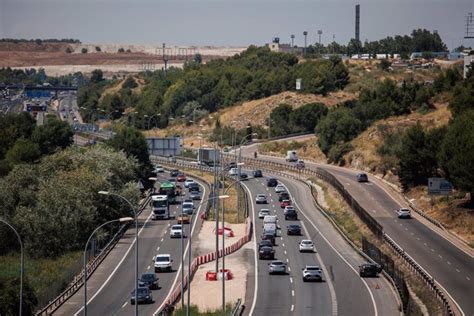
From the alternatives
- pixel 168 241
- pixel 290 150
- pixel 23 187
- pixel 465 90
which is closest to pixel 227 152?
pixel 290 150

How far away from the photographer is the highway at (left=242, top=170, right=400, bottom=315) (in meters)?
55.4

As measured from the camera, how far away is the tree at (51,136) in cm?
13900

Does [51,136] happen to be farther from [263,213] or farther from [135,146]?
[263,213]

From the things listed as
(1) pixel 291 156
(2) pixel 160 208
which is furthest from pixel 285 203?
(1) pixel 291 156

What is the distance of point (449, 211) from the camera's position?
90438mm

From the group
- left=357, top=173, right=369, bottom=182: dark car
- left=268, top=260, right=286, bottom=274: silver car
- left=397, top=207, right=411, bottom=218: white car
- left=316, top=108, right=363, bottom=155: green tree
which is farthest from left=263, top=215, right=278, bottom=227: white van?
left=316, top=108, right=363, bottom=155: green tree

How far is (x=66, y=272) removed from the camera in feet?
217

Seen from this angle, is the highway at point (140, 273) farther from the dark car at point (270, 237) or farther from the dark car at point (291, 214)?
the dark car at point (291, 214)

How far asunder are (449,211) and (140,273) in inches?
1231

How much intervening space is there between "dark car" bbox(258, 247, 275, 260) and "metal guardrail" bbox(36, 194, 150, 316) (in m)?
9.63

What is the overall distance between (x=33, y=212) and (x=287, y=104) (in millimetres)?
102233

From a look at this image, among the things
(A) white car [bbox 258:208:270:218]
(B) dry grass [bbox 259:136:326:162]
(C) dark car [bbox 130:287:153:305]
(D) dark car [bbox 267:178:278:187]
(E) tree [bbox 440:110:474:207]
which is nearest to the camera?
(C) dark car [bbox 130:287:153:305]

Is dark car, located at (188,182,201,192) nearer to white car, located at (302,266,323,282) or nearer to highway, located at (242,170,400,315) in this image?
highway, located at (242,170,400,315)

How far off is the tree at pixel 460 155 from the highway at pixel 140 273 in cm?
1933
